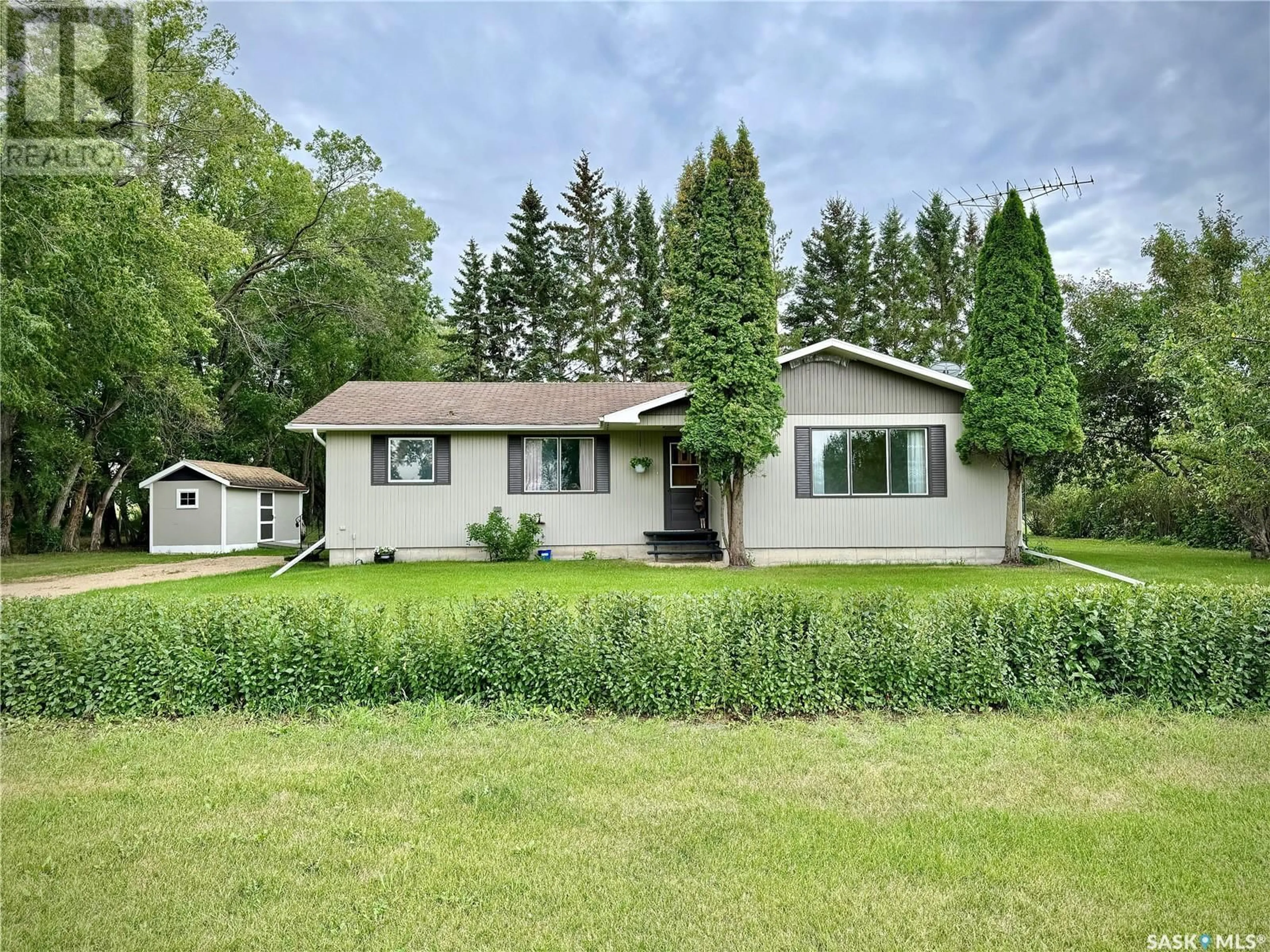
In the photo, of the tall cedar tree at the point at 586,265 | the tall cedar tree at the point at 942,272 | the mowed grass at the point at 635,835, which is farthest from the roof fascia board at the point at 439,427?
the tall cedar tree at the point at 942,272

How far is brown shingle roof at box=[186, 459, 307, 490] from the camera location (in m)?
18.1

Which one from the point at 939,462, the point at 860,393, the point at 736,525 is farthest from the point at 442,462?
the point at 939,462

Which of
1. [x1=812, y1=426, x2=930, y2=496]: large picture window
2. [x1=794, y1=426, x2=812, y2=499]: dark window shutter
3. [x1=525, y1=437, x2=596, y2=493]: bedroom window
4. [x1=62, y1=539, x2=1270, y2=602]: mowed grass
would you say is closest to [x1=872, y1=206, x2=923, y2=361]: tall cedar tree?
[x1=62, y1=539, x2=1270, y2=602]: mowed grass

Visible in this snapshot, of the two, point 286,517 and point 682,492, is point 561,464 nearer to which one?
point 682,492

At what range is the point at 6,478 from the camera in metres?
18.2

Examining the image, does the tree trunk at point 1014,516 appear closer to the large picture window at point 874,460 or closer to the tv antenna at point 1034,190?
the large picture window at point 874,460

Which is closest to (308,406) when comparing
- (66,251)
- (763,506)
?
(66,251)

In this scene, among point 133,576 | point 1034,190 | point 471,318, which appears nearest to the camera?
point 133,576

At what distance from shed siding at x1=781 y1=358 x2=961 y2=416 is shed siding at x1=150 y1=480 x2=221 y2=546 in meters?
14.3

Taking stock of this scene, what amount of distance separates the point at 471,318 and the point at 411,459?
1781 cm

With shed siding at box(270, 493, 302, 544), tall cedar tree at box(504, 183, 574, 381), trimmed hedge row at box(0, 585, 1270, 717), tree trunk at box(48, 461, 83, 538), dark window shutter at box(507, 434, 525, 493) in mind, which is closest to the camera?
trimmed hedge row at box(0, 585, 1270, 717)

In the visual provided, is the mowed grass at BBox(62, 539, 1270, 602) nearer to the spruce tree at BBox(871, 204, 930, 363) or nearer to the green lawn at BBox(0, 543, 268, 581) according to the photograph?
the green lawn at BBox(0, 543, 268, 581)

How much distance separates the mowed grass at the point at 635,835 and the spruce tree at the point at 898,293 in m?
26.3

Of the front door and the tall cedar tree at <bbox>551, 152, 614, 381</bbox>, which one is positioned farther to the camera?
the tall cedar tree at <bbox>551, 152, 614, 381</bbox>
